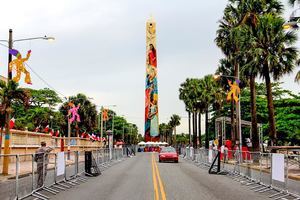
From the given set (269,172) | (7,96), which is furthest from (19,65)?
(269,172)

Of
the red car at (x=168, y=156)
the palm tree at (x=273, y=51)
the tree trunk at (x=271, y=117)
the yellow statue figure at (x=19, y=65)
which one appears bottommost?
the red car at (x=168, y=156)

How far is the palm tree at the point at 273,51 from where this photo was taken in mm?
30438

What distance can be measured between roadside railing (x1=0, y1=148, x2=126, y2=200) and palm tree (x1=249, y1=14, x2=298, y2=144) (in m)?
16.0

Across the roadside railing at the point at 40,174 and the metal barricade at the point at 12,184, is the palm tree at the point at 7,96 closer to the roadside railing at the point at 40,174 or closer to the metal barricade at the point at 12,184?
the roadside railing at the point at 40,174

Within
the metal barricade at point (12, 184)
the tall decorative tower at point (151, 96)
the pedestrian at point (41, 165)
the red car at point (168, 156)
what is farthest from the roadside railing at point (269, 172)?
the tall decorative tower at point (151, 96)

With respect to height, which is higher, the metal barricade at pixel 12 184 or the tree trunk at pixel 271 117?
the tree trunk at pixel 271 117

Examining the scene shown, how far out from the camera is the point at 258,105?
3179 inches

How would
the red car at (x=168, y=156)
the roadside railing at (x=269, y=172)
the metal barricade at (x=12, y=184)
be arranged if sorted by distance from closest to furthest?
the metal barricade at (x=12, y=184)
the roadside railing at (x=269, y=172)
the red car at (x=168, y=156)

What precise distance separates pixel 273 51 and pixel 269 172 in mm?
17024

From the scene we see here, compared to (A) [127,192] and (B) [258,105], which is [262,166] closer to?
(A) [127,192]

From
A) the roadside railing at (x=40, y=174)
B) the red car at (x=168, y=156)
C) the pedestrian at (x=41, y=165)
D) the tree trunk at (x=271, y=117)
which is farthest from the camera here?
the red car at (x=168, y=156)

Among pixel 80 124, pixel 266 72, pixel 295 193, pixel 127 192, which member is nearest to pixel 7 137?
pixel 127 192

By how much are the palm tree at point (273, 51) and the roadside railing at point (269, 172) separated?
9011mm

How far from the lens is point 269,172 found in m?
16.0
